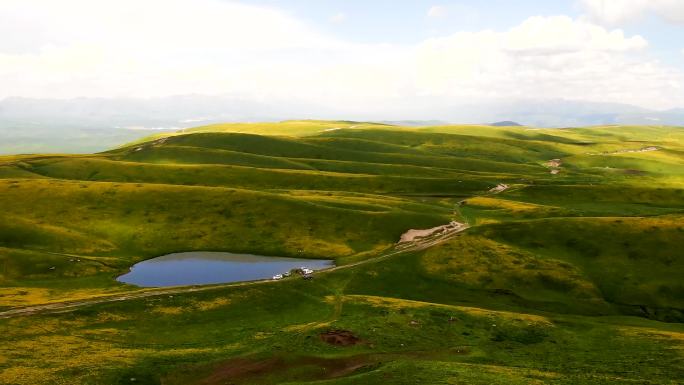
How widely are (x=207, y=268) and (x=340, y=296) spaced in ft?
135

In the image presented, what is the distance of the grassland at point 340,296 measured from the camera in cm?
6844

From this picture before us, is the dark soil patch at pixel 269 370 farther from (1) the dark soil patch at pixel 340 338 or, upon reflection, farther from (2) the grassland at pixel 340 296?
(1) the dark soil patch at pixel 340 338

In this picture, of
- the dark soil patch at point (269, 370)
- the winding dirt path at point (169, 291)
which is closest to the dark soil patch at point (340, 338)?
the dark soil patch at point (269, 370)

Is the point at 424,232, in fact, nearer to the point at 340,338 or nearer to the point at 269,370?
the point at 340,338

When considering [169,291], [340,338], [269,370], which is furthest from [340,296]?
[269,370]

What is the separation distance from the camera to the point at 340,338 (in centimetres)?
8044

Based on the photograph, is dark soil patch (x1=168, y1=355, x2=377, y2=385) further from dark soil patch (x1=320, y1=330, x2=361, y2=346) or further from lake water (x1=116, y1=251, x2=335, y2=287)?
lake water (x1=116, y1=251, x2=335, y2=287)

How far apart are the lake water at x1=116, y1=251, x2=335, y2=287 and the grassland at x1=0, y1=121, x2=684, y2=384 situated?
472cm

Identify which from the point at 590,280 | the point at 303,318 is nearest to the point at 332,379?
the point at 303,318

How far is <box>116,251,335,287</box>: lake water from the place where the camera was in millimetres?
115500

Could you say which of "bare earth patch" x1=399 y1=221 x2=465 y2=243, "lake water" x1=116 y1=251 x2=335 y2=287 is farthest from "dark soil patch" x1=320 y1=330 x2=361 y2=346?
"bare earth patch" x1=399 y1=221 x2=465 y2=243

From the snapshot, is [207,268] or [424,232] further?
[424,232]

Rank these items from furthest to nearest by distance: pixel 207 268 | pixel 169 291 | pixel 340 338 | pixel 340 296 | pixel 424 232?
1. pixel 424 232
2. pixel 207 268
3. pixel 340 296
4. pixel 169 291
5. pixel 340 338

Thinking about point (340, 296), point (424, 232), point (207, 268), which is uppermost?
point (424, 232)
